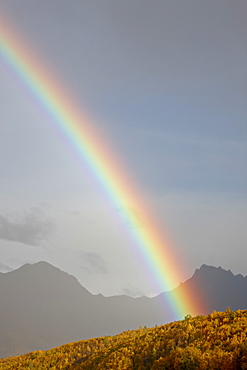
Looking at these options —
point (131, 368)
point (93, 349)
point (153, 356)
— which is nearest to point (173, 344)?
point (153, 356)

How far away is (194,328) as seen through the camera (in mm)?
15516

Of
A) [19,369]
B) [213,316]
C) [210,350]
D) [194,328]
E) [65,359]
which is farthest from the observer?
[19,369]

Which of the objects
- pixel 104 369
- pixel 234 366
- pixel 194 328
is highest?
pixel 194 328

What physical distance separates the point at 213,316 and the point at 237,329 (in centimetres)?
329

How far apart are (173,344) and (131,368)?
1.93 m

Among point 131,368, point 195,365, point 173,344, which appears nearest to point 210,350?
point 195,365

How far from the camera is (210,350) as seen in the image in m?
12.2

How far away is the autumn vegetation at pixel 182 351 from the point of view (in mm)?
11719

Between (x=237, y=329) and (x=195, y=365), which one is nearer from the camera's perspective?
(x=195, y=365)

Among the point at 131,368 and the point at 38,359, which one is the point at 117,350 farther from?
the point at 38,359

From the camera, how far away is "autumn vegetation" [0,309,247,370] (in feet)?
38.4

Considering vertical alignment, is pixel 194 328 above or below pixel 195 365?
above

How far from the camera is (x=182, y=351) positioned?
12562mm

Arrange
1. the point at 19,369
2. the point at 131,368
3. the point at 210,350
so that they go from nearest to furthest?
the point at 210,350 < the point at 131,368 < the point at 19,369
